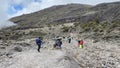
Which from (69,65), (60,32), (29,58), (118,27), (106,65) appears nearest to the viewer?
(69,65)

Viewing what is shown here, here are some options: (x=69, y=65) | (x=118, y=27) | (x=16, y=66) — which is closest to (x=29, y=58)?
(x=16, y=66)

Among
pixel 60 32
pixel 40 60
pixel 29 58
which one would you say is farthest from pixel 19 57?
pixel 60 32

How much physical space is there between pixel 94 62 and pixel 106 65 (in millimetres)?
2698

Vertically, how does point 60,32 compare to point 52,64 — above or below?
below

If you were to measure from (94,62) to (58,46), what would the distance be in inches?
366

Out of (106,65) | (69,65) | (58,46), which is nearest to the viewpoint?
(69,65)

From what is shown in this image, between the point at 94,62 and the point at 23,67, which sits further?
the point at 94,62

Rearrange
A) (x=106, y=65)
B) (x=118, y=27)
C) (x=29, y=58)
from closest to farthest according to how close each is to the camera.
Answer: (x=106, y=65) < (x=29, y=58) < (x=118, y=27)

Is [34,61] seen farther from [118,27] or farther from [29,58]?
[118,27]

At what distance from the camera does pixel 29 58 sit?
90.1 ft

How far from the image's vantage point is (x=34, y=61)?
84.2ft

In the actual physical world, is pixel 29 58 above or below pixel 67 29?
above

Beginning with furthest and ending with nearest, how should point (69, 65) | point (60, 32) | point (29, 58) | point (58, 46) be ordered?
point (60, 32)
point (58, 46)
point (29, 58)
point (69, 65)

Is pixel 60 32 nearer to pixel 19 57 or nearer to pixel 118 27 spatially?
pixel 118 27
